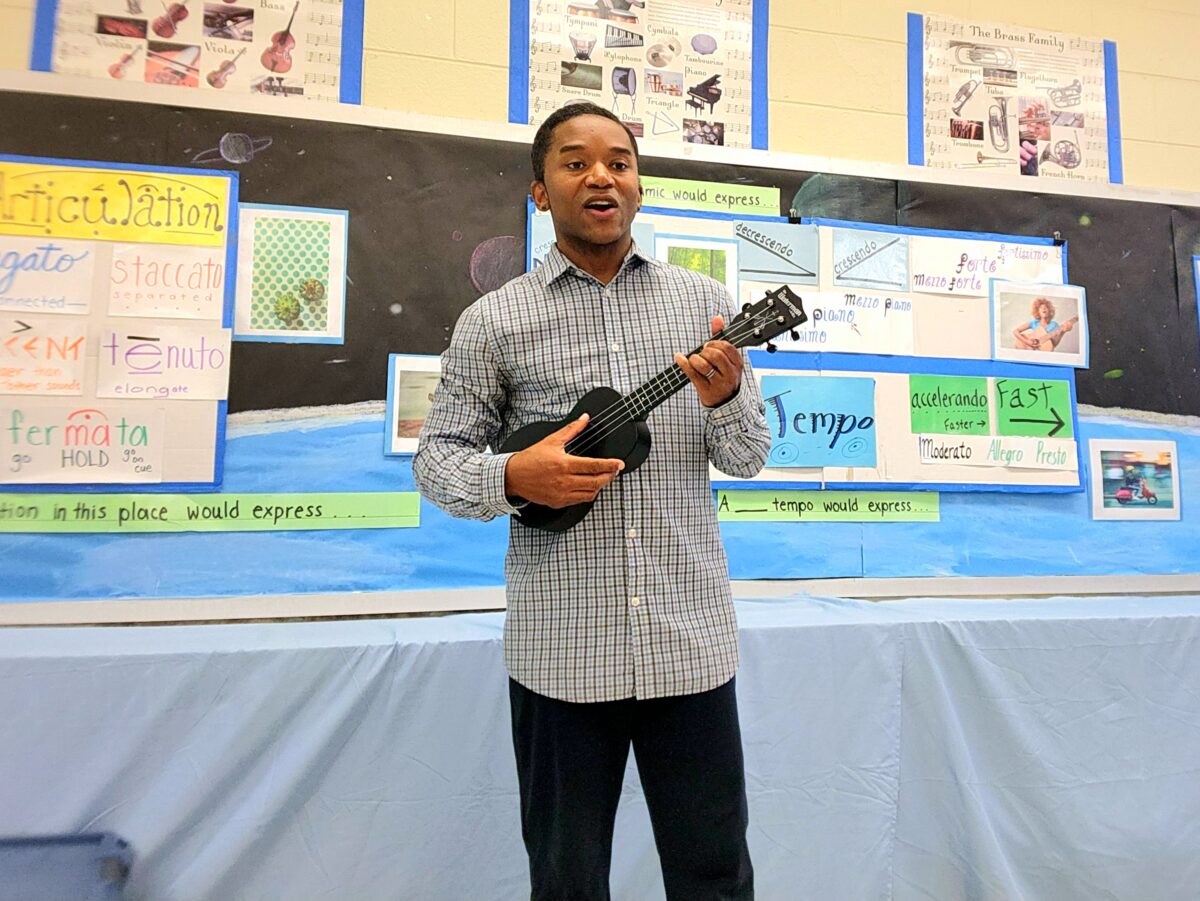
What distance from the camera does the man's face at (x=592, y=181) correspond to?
0.91 meters

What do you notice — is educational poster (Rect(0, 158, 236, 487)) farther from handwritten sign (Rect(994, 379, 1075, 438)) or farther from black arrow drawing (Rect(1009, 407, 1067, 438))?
black arrow drawing (Rect(1009, 407, 1067, 438))

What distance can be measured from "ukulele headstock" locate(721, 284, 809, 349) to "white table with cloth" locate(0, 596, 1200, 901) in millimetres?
708

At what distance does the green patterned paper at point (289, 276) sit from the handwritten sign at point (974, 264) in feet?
4.44

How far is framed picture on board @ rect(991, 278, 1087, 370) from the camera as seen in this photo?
175cm

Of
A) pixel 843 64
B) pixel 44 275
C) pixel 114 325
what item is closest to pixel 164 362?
pixel 114 325

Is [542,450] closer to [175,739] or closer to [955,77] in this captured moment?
[175,739]

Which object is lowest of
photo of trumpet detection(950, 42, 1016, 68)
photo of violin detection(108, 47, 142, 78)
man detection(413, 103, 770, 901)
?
man detection(413, 103, 770, 901)

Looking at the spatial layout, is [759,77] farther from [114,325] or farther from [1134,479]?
[114,325]

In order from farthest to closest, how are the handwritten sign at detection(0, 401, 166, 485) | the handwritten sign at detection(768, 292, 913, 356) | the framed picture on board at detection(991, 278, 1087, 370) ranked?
the framed picture on board at detection(991, 278, 1087, 370), the handwritten sign at detection(768, 292, 913, 356), the handwritten sign at detection(0, 401, 166, 485)

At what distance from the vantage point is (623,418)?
87cm

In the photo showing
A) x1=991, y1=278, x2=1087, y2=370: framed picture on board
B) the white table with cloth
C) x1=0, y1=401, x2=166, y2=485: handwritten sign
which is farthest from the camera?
x1=991, y1=278, x2=1087, y2=370: framed picture on board

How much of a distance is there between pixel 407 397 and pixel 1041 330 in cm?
154

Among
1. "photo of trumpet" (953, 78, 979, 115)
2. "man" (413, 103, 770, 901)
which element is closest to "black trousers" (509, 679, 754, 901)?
"man" (413, 103, 770, 901)

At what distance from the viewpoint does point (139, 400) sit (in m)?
1.36
